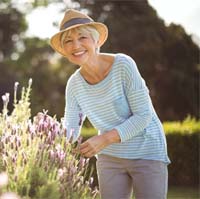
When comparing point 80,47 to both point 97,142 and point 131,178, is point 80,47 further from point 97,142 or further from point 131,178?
point 131,178

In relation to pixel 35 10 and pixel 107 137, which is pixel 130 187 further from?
pixel 35 10

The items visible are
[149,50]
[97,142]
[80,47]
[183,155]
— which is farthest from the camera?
[149,50]

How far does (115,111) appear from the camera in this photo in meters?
3.59

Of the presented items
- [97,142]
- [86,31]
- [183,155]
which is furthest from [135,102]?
[183,155]

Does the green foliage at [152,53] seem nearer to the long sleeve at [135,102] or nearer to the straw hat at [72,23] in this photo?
the straw hat at [72,23]

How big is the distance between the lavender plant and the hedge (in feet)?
23.7

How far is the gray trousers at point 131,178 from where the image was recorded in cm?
358

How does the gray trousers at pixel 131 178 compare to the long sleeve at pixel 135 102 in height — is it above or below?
below

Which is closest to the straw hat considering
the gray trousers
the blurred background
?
the gray trousers

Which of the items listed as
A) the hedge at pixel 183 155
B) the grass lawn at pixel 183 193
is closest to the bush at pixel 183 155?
the hedge at pixel 183 155

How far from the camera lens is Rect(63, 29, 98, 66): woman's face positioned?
136 inches

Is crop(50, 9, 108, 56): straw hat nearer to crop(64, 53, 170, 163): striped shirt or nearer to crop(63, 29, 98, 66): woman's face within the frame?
→ crop(63, 29, 98, 66): woman's face

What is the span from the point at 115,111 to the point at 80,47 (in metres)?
0.45

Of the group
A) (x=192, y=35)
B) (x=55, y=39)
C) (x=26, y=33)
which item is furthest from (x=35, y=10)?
(x=55, y=39)
